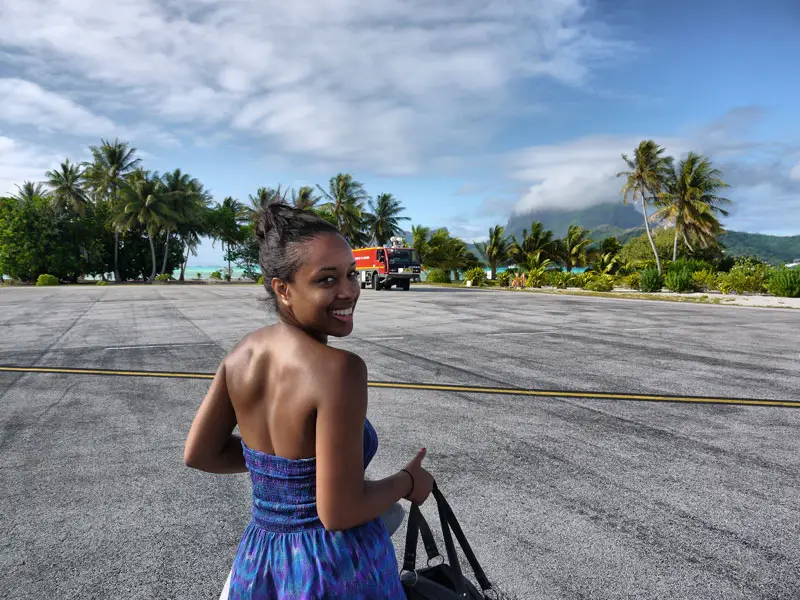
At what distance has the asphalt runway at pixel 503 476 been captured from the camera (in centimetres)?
284

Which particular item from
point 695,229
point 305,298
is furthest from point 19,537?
point 695,229

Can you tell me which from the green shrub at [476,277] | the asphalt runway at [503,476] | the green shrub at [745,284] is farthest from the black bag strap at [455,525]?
the green shrub at [476,277]

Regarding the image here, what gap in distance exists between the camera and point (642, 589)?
2.68 m

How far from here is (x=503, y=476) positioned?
13.4 ft

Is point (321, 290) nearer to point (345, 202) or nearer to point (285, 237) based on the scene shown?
point (285, 237)

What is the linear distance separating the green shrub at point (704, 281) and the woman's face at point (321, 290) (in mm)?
35611

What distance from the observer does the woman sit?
1.28m

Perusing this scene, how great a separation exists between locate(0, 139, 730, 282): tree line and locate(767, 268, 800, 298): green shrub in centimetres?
2168

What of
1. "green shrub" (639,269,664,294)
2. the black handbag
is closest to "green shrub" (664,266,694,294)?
"green shrub" (639,269,664,294)

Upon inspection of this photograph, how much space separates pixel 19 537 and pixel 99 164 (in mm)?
67795

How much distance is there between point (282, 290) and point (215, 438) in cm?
51

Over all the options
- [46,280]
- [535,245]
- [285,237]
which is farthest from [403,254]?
[46,280]

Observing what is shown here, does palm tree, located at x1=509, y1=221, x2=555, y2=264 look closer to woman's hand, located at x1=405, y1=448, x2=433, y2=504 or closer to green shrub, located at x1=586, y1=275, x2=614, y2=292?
green shrub, located at x1=586, y1=275, x2=614, y2=292

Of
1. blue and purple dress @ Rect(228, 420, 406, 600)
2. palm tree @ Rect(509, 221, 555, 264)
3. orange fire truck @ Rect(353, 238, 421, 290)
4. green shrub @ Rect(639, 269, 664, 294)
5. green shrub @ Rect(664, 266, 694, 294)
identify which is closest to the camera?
blue and purple dress @ Rect(228, 420, 406, 600)
